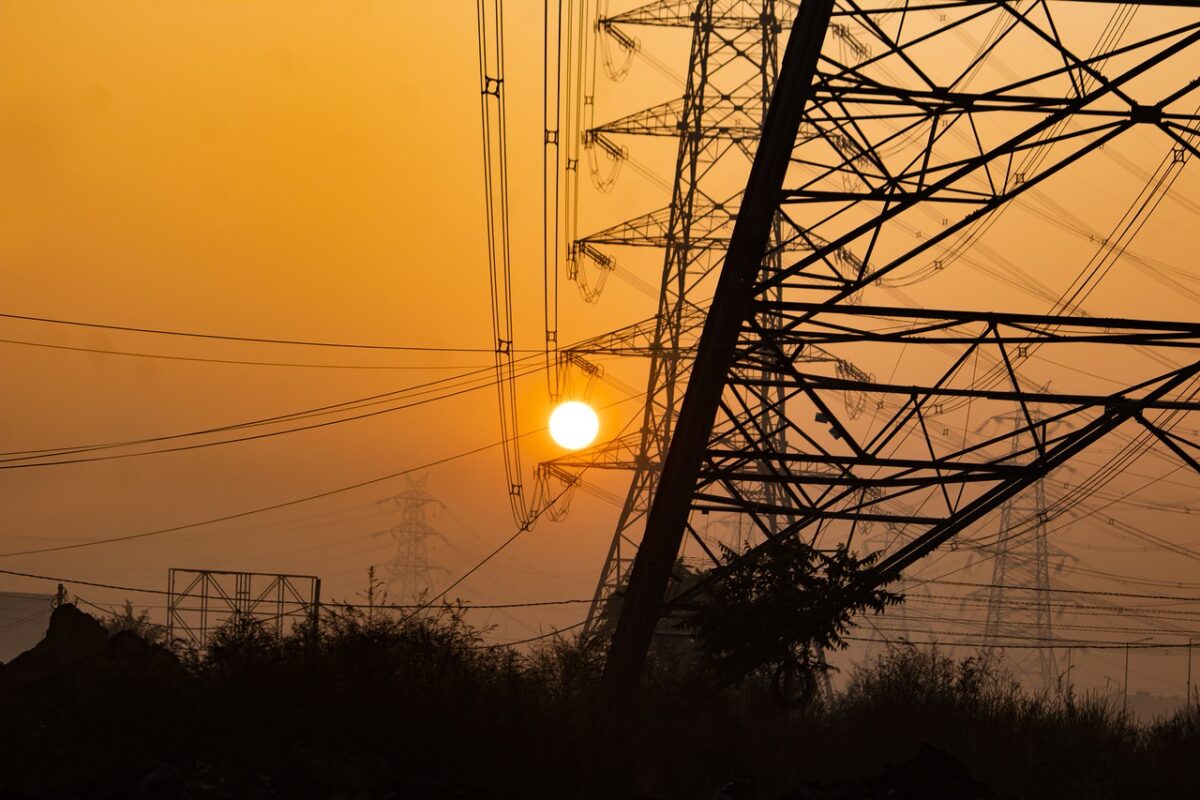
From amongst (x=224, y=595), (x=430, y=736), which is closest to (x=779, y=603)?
(x=430, y=736)

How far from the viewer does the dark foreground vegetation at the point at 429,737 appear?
1152cm

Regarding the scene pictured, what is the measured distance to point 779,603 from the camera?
18.2 meters

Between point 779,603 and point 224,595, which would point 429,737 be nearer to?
point 779,603

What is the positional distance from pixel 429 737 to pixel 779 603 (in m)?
6.83

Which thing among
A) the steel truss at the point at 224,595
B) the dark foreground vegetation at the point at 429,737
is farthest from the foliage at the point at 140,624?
the dark foreground vegetation at the point at 429,737

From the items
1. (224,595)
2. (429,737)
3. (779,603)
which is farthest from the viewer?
(224,595)

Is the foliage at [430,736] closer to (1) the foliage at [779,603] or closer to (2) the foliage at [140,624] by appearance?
(1) the foliage at [779,603]

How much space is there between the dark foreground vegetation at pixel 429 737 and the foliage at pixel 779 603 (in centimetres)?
89

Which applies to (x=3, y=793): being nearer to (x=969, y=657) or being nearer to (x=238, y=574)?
(x=969, y=657)

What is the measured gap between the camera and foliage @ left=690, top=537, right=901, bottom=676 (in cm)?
1803

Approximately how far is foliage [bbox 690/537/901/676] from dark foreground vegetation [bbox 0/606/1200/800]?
89 centimetres

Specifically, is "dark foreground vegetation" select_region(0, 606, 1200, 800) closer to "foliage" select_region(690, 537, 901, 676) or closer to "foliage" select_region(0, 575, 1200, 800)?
"foliage" select_region(0, 575, 1200, 800)

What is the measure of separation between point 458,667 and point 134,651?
3438 millimetres

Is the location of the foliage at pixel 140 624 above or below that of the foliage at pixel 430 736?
above
